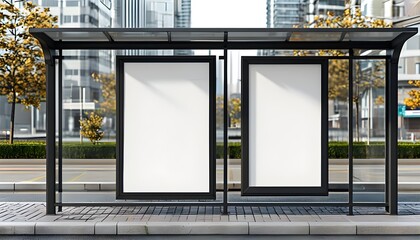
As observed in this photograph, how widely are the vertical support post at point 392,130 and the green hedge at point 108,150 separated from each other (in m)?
0.71

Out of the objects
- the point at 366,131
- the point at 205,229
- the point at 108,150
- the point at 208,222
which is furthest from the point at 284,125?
the point at 108,150

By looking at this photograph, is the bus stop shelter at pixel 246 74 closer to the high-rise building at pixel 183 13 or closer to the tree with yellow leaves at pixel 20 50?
the high-rise building at pixel 183 13

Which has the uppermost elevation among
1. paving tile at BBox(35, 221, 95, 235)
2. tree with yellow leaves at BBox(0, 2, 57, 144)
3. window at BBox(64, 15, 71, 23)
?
window at BBox(64, 15, 71, 23)

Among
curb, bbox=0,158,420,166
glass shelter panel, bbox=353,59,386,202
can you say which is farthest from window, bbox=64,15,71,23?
glass shelter panel, bbox=353,59,386,202

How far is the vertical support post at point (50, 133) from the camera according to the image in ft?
25.6

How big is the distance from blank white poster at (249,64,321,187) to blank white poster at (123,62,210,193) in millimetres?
769

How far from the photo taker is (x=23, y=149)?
2234 cm

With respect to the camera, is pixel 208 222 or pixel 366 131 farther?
A: pixel 366 131

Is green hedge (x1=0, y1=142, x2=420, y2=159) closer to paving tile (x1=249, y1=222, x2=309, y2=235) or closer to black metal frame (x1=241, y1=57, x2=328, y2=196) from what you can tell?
black metal frame (x1=241, y1=57, x2=328, y2=196)

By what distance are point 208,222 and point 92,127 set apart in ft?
28.7

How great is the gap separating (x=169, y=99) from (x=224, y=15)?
13520 mm

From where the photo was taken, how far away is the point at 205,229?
7.11 m

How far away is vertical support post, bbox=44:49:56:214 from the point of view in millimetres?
7809

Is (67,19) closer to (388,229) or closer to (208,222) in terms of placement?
(208,222)
